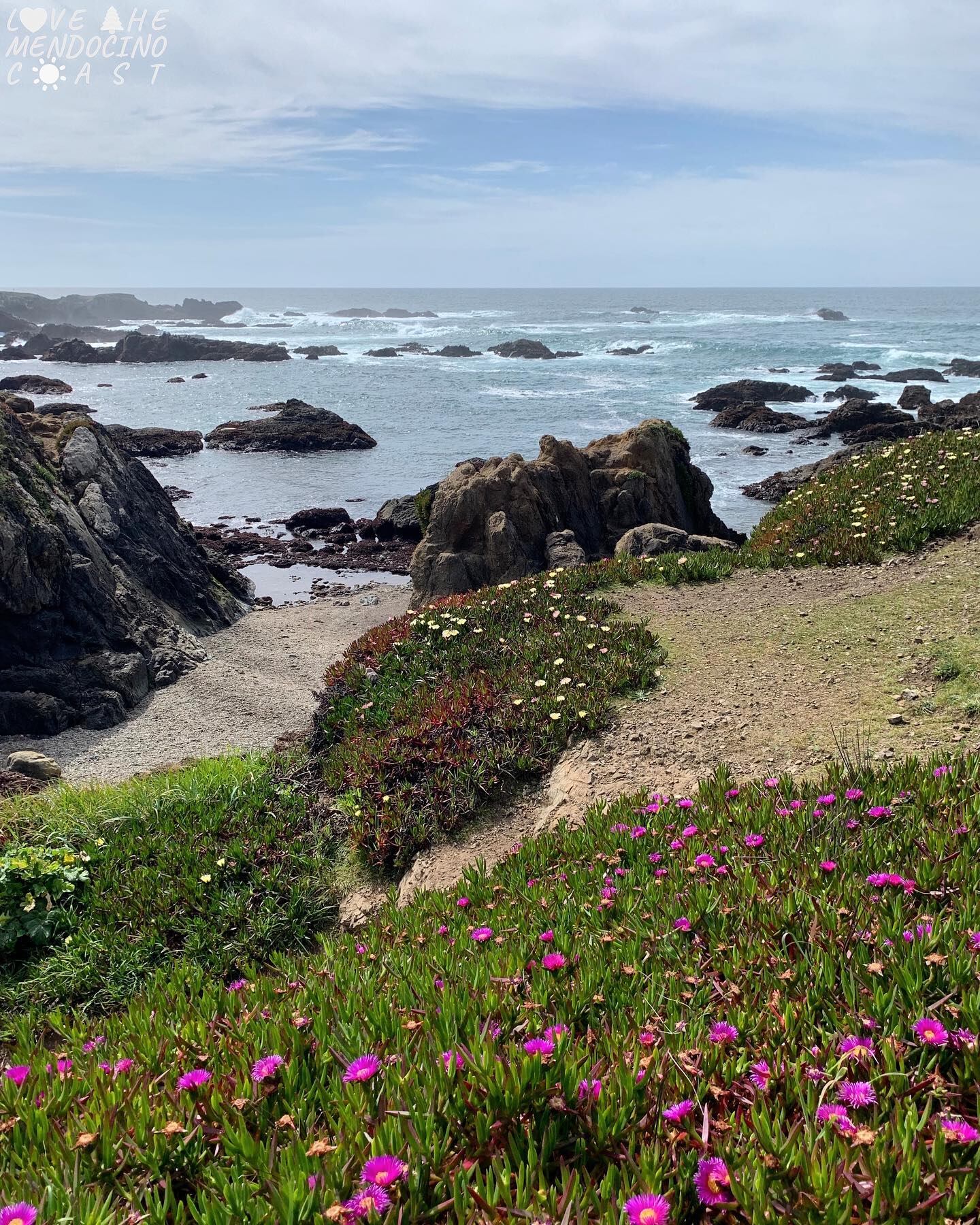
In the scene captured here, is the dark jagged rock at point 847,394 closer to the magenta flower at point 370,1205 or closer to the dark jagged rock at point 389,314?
the magenta flower at point 370,1205

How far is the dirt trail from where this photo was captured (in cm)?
642

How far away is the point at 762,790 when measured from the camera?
5137 millimetres

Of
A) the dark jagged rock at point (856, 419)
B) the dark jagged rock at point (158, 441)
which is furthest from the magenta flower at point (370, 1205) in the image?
the dark jagged rock at point (158, 441)

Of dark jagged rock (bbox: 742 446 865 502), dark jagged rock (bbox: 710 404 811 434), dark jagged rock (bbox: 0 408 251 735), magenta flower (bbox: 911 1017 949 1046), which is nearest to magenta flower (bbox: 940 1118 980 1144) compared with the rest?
magenta flower (bbox: 911 1017 949 1046)

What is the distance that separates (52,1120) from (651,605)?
28.0 ft

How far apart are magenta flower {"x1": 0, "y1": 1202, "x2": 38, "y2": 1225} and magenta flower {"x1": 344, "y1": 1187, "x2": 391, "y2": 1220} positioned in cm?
66

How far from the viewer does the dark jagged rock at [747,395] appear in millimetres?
54719

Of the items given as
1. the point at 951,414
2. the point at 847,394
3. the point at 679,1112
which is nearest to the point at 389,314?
the point at 847,394

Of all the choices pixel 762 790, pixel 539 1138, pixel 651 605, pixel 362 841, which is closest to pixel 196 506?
pixel 651 605

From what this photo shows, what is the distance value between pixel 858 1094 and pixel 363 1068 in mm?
1271

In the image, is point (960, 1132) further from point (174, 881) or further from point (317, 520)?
point (317, 520)

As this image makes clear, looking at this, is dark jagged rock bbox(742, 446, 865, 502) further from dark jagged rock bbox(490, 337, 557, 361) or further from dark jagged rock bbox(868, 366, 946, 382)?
dark jagged rock bbox(490, 337, 557, 361)

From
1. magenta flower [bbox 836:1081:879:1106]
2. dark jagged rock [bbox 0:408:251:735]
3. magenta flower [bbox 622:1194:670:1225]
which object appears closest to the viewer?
magenta flower [bbox 622:1194:670:1225]

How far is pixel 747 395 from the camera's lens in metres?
54.7
